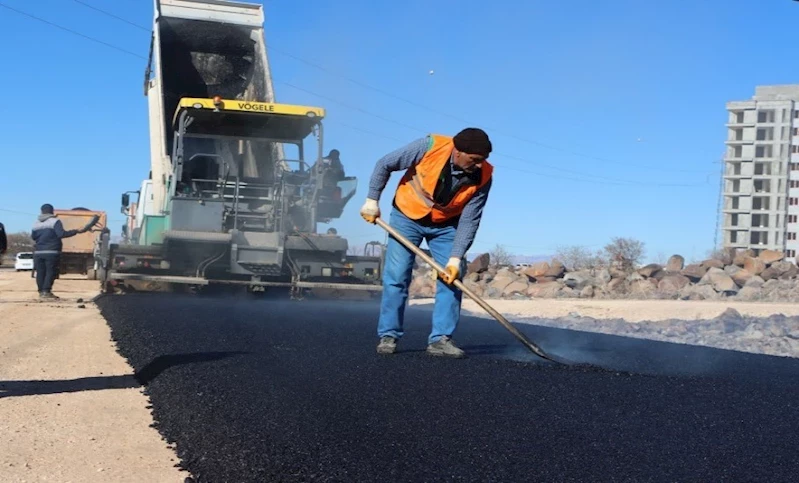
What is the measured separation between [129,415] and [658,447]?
2.03 m

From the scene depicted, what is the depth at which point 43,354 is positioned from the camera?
18.6ft

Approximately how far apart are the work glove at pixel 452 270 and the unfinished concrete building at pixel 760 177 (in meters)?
45.9

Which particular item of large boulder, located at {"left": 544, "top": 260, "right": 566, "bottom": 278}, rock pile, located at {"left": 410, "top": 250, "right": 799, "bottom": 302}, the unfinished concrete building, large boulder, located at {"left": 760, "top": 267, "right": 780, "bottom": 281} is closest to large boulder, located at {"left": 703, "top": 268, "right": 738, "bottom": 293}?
rock pile, located at {"left": 410, "top": 250, "right": 799, "bottom": 302}

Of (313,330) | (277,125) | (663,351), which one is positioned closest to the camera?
(663,351)

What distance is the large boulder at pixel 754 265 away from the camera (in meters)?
21.0

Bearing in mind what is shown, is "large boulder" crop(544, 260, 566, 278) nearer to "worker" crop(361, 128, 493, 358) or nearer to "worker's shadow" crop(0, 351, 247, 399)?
"worker" crop(361, 128, 493, 358)

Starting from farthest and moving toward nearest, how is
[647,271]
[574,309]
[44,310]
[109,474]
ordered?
[647,271]
[574,309]
[44,310]
[109,474]

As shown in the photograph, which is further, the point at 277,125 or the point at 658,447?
the point at 277,125

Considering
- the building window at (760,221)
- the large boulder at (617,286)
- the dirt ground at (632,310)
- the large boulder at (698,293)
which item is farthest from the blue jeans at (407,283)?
the building window at (760,221)

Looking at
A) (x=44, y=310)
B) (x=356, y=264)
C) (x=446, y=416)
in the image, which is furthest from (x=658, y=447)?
(x=356, y=264)

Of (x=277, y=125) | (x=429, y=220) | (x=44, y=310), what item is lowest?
(x=44, y=310)

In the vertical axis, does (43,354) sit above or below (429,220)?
below

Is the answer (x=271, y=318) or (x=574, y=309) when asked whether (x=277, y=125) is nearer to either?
(x=271, y=318)

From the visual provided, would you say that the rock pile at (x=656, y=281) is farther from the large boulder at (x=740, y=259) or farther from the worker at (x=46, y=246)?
the worker at (x=46, y=246)
